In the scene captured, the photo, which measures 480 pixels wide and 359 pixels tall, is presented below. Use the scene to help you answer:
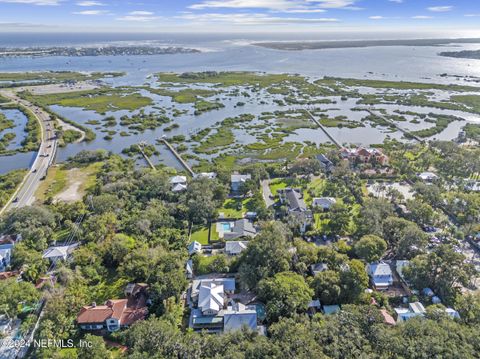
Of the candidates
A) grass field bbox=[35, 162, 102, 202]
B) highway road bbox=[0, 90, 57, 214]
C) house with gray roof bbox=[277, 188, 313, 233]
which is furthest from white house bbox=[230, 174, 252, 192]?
highway road bbox=[0, 90, 57, 214]

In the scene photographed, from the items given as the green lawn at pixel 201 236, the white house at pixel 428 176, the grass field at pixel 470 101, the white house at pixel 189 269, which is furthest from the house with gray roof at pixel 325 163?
the grass field at pixel 470 101

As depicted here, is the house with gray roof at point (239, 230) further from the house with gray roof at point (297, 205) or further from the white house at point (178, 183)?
the white house at point (178, 183)

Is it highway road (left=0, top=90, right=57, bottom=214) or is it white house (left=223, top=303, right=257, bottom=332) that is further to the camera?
highway road (left=0, top=90, right=57, bottom=214)

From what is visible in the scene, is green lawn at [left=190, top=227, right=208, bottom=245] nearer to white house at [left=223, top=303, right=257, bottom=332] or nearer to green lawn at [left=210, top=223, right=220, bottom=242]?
green lawn at [left=210, top=223, right=220, bottom=242]

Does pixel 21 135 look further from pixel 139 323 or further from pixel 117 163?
pixel 139 323

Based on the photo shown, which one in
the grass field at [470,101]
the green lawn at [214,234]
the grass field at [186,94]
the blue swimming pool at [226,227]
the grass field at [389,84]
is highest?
the grass field at [389,84]

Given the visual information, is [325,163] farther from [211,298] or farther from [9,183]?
[9,183]
